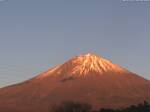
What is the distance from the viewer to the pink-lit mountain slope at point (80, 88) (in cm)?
14900

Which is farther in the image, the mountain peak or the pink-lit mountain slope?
Answer: the mountain peak

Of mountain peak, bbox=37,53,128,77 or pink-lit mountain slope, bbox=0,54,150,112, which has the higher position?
mountain peak, bbox=37,53,128,77

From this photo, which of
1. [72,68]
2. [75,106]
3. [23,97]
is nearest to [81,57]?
[72,68]

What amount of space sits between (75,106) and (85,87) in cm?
4411

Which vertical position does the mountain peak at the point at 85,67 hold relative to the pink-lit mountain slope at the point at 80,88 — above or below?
above

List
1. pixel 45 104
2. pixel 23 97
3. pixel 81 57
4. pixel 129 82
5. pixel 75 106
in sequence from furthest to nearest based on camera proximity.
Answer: pixel 81 57 < pixel 129 82 < pixel 23 97 < pixel 45 104 < pixel 75 106

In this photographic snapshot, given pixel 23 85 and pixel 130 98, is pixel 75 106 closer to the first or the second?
pixel 130 98

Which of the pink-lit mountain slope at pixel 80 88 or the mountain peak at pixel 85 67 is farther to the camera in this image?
the mountain peak at pixel 85 67

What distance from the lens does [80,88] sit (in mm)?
163125

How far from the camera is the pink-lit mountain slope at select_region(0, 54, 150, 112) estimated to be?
149 meters

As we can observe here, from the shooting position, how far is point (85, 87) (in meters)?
164

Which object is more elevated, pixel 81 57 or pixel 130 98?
pixel 81 57

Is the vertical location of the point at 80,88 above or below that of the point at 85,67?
below

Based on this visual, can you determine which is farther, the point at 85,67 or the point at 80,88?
the point at 85,67
